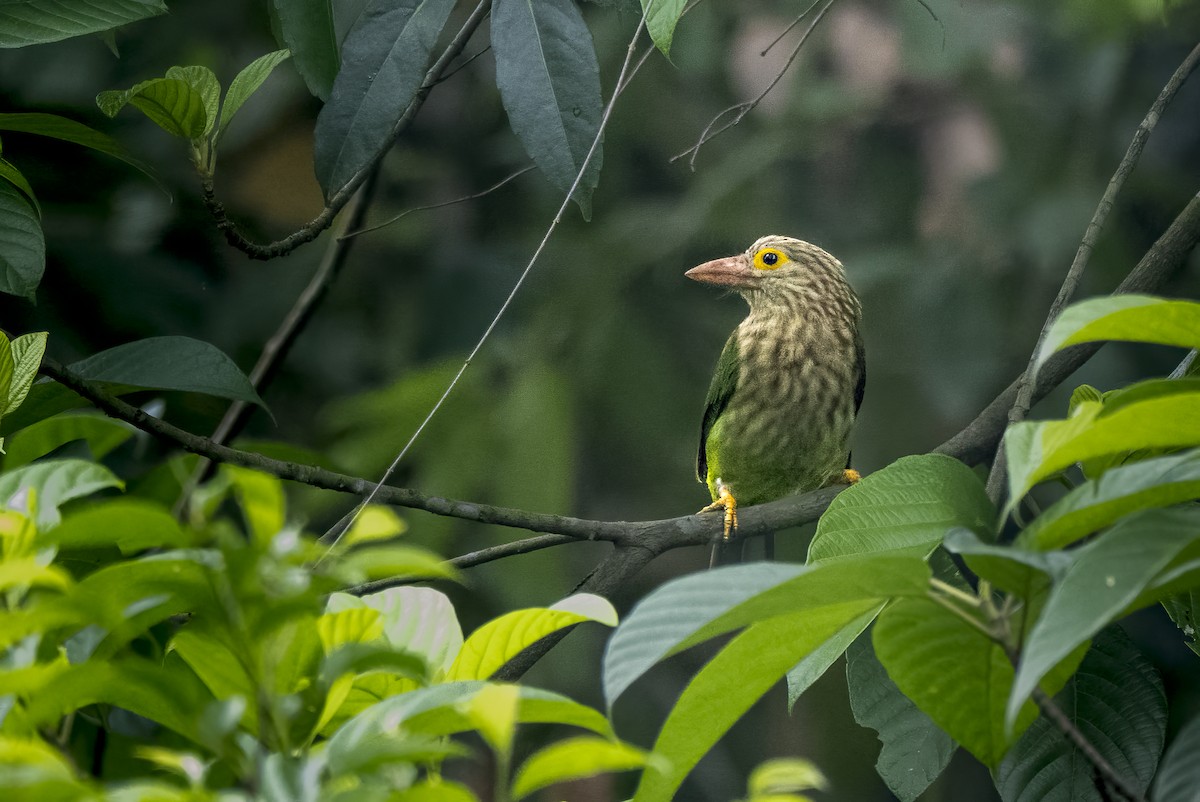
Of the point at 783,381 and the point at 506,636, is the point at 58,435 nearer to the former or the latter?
the point at 506,636

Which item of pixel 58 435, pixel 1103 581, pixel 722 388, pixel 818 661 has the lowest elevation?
pixel 722 388

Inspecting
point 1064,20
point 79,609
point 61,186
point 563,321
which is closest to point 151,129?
point 61,186

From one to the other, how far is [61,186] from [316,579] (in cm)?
370

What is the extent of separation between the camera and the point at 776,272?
169 inches

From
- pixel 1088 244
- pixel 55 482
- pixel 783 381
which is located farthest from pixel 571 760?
pixel 783 381

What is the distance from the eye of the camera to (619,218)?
5.48 m

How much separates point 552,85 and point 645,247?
3161mm

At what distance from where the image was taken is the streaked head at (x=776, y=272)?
14.0 feet

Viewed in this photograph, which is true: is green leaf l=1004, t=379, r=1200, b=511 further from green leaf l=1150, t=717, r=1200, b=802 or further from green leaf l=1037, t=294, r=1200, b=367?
green leaf l=1150, t=717, r=1200, b=802

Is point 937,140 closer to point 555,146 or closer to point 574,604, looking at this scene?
point 555,146

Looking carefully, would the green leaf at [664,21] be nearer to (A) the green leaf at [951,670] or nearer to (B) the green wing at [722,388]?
(A) the green leaf at [951,670]

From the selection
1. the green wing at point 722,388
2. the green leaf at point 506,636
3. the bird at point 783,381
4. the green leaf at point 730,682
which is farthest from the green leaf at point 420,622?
the green wing at point 722,388

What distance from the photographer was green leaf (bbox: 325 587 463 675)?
1.40 metres

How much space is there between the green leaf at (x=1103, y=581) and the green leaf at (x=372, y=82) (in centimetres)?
153
